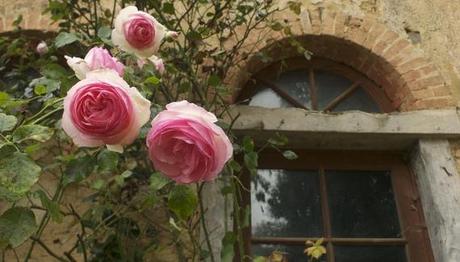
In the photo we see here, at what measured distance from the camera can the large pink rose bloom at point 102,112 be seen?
1.29 meters

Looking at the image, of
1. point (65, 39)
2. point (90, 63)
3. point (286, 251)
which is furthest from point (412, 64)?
point (90, 63)

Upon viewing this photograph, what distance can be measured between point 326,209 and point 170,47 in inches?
50.2

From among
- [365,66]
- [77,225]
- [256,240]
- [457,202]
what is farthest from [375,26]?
[77,225]

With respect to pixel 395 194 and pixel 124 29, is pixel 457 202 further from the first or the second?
pixel 124 29

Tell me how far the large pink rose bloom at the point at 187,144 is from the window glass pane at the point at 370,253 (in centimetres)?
184

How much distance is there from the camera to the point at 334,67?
372 cm

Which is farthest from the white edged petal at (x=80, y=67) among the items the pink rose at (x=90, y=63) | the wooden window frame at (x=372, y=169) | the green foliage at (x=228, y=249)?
Result: the wooden window frame at (x=372, y=169)

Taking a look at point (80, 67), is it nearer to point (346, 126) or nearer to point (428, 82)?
point (346, 126)

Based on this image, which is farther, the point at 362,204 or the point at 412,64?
the point at 412,64

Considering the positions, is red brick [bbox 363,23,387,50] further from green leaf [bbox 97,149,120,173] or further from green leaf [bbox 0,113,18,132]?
green leaf [bbox 0,113,18,132]

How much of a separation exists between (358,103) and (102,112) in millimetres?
2590

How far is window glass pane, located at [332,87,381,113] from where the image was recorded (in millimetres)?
3582

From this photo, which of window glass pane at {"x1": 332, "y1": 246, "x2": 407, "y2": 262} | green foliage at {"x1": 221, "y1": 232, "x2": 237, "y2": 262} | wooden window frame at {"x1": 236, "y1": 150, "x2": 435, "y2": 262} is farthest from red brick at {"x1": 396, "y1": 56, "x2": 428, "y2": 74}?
green foliage at {"x1": 221, "y1": 232, "x2": 237, "y2": 262}

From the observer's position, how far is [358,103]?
3607mm
